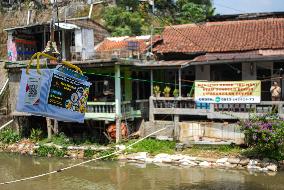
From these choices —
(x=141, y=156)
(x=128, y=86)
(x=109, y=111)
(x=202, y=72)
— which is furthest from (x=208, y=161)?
(x=128, y=86)

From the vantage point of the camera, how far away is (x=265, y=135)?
16.8 m

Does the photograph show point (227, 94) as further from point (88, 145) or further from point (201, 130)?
point (88, 145)

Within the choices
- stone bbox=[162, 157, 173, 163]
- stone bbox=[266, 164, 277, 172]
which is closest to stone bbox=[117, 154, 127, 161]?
stone bbox=[162, 157, 173, 163]

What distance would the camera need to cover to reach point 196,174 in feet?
56.3

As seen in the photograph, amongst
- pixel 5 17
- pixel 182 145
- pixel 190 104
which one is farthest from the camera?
pixel 5 17

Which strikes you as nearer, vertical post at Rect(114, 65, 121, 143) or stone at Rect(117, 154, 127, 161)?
stone at Rect(117, 154, 127, 161)

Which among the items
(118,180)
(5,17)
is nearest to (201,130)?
(118,180)

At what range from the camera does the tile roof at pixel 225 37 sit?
74.8ft

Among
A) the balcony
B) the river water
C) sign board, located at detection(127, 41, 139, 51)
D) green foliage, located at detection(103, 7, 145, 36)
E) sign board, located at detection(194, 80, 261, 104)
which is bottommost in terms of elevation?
the river water

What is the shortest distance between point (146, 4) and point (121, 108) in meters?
16.7

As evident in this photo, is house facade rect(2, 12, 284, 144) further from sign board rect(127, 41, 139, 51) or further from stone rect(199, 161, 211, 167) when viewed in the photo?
stone rect(199, 161, 211, 167)

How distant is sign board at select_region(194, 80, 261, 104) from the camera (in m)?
19.1

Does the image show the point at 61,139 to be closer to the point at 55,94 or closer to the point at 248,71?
the point at 248,71

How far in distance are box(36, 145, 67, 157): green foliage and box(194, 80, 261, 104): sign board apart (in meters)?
6.57
